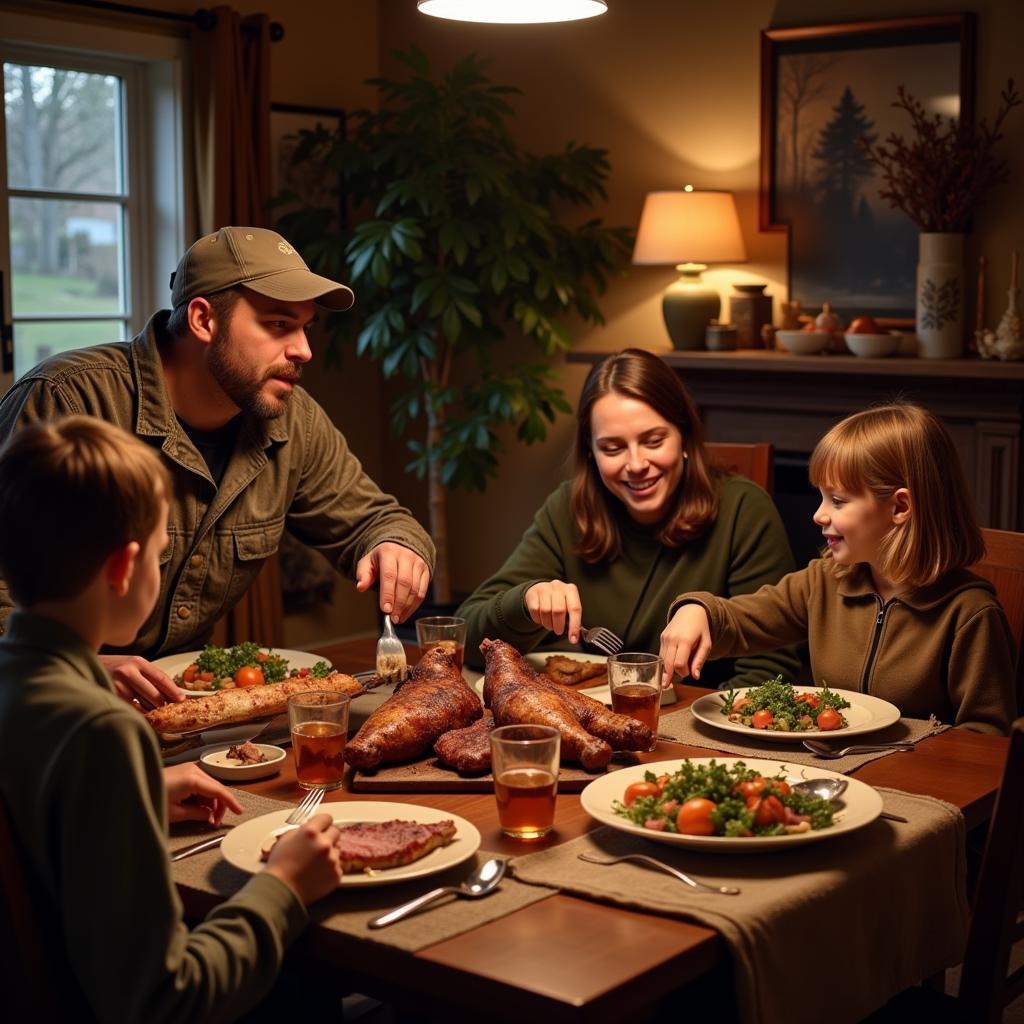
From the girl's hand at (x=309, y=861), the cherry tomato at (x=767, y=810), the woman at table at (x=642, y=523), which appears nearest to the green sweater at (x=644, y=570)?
the woman at table at (x=642, y=523)

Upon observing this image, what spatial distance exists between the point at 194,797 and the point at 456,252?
333 centimetres

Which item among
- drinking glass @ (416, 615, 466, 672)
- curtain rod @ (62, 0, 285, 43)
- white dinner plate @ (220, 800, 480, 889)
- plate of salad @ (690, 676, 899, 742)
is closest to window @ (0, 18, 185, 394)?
curtain rod @ (62, 0, 285, 43)

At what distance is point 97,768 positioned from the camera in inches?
46.2

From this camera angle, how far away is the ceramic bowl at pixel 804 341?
15.2 ft

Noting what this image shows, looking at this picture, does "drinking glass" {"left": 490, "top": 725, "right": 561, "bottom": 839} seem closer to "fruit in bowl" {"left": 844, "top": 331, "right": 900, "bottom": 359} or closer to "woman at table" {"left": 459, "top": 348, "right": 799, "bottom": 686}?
"woman at table" {"left": 459, "top": 348, "right": 799, "bottom": 686}

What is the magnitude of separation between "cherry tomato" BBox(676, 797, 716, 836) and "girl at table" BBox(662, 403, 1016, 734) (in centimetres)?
70

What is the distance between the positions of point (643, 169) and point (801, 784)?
3.96 meters

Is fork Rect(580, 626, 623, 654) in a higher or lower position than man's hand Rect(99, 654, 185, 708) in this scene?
lower

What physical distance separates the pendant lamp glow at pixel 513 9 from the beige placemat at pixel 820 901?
54.1 inches

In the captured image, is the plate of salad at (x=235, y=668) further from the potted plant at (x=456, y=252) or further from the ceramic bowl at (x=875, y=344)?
the ceramic bowl at (x=875, y=344)

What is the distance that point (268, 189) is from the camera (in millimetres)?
5125

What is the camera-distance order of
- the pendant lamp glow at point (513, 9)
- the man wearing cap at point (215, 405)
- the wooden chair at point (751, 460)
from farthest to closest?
the wooden chair at point (751, 460)
the man wearing cap at point (215, 405)
the pendant lamp glow at point (513, 9)

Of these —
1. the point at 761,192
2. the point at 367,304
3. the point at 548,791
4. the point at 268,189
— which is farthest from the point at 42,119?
the point at 548,791

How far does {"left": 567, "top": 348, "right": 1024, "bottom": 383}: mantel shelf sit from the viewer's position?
4.17 metres
